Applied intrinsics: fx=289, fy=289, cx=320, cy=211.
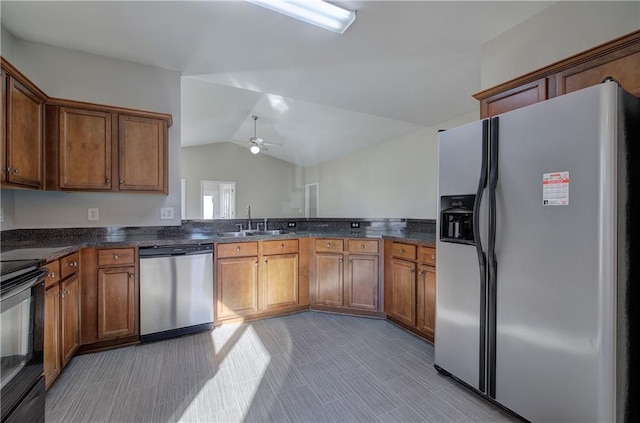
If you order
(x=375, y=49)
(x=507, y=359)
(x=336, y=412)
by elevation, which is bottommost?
(x=336, y=412)

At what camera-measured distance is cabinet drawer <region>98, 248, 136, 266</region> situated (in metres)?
2.32

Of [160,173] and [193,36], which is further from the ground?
[193,36]

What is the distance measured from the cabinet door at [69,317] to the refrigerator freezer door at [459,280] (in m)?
2.58

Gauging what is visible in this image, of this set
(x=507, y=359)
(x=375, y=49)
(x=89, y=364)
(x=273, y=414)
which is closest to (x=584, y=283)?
(x=507, y=359)

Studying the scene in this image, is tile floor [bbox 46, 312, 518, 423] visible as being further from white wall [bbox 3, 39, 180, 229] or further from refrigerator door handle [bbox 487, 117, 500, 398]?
white wall [bbox 3, 39, 180, 229]

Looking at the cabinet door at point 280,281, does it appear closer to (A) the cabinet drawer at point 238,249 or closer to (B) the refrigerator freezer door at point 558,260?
(A) the cabinet drawer at point 238,249

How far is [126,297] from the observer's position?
2.39 meters

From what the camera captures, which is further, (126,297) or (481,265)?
(126,297)

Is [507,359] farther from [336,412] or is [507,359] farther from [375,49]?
[375,49]

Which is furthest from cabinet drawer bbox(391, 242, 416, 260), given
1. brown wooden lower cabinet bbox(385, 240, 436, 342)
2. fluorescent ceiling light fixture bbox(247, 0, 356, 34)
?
fluorescent ceiling light fixture bbox(247, 0, 356, 34)

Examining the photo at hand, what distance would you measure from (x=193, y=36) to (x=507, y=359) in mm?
3098

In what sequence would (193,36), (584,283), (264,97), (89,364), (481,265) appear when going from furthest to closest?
(264,97), (193,36), (89,364), (481,265), (584,283)

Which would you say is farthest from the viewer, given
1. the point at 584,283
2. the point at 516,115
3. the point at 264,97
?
the point at 264,97

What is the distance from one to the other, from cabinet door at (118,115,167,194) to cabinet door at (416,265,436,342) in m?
2.52
